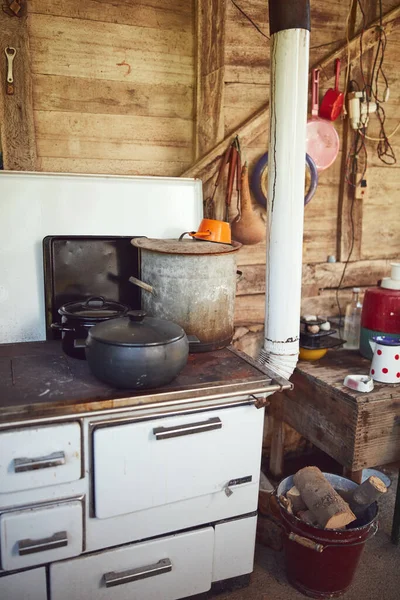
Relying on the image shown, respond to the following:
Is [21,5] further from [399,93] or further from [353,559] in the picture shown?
[353,559]

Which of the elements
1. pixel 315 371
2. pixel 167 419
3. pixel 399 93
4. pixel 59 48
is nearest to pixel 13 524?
pixel 167 419

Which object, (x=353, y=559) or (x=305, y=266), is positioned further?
(x=305, y=266)

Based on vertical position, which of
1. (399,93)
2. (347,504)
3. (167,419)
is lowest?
(347,504)

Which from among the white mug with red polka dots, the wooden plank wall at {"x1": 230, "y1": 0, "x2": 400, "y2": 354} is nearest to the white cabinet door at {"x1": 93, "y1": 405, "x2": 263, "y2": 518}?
the white mug with red polka dots

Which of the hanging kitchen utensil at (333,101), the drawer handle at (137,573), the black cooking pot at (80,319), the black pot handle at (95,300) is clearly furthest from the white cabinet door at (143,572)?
the hanging kitchen utensil at (333,101)

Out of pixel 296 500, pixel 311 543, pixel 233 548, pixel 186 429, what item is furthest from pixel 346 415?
pixel 186 429

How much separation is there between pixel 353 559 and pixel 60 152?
6.42 feet

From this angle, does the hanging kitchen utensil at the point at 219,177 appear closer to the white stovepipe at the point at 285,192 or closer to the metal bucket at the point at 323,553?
the white stovepipe at the point at 285,192

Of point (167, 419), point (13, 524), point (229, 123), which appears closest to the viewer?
point (13, 524)

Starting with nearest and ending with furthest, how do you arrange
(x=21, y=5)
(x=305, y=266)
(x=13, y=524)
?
1. (x=13, y=524)
2. (x=21, y=5)
3. (x=305, y=266)

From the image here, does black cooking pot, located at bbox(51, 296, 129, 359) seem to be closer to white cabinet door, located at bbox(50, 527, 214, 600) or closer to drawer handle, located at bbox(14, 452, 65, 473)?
drawer handle, located at bbox(14, 452, 65, 473)

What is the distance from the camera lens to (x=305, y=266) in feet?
8.46

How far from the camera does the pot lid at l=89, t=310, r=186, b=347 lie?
4.68 feet

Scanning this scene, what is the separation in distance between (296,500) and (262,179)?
140 cm
